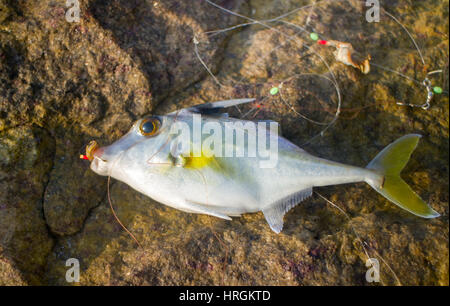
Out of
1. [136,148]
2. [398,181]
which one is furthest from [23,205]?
[398,181]

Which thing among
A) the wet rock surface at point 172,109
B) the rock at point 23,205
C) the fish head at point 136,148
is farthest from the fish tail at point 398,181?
the rock at point 23,205

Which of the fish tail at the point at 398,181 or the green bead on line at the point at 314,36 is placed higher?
the green bead on line at the point at 314,36

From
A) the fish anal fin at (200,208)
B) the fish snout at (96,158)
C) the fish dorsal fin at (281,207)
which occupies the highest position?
the fish snout at (96,158)

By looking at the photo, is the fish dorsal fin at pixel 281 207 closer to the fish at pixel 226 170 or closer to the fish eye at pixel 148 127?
the fish at pixel 226 170

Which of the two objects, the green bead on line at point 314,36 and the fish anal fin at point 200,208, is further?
the green bead on line at point 314,36

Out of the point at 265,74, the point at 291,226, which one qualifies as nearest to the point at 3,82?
the point at 265,74

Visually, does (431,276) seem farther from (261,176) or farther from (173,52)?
(173,52)

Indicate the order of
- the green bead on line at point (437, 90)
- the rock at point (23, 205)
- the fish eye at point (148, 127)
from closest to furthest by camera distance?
1. the rock at point (23, 205)
2. the fish eye at point (148, 127)
3. the green bead on line at point (437, 90)

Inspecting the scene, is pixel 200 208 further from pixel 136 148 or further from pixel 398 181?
pixel 398 181
